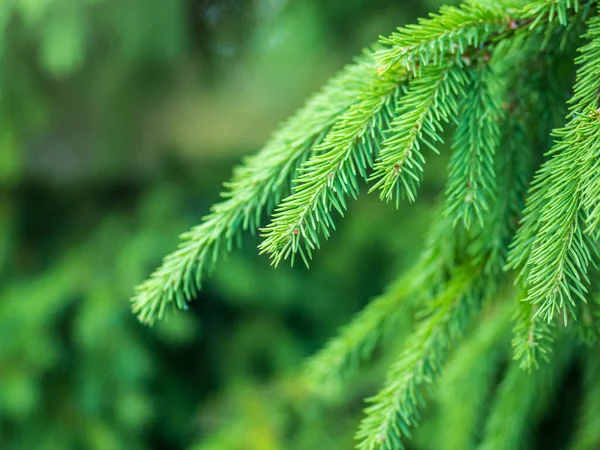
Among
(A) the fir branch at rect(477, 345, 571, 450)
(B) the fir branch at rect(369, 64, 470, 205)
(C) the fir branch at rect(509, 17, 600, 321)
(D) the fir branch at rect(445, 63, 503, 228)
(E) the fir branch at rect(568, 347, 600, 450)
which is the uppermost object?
(B) the fir branch at rect(369, 64, 470, 205)

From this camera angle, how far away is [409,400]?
570 mm

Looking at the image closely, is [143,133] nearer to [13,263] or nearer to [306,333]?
[13,263]

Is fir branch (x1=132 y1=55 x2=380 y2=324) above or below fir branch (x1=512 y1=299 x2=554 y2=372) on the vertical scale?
above

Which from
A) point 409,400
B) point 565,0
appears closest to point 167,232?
point 409,400

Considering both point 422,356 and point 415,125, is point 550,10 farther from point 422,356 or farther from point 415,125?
point 422,356

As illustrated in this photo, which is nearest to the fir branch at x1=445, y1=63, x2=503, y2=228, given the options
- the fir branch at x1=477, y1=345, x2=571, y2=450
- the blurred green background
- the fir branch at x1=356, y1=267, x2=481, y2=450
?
the fir branch at x1=356, y1=267, x2=481, y2=450

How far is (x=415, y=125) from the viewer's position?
0.48 metres

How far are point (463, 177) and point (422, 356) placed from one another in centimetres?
18

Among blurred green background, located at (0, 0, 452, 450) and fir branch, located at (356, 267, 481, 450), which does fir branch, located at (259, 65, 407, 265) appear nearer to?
fir branch, located at (356, 267, 481, 450)

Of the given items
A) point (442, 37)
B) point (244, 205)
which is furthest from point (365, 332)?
point (442, 37)

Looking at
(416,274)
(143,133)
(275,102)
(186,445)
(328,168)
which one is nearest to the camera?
(328,168)

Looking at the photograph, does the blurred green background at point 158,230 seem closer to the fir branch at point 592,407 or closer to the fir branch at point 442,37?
the fir branch at point 592,407

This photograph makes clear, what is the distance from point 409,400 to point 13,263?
1551 mm

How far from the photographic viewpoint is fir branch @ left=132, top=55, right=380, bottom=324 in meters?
0.56
